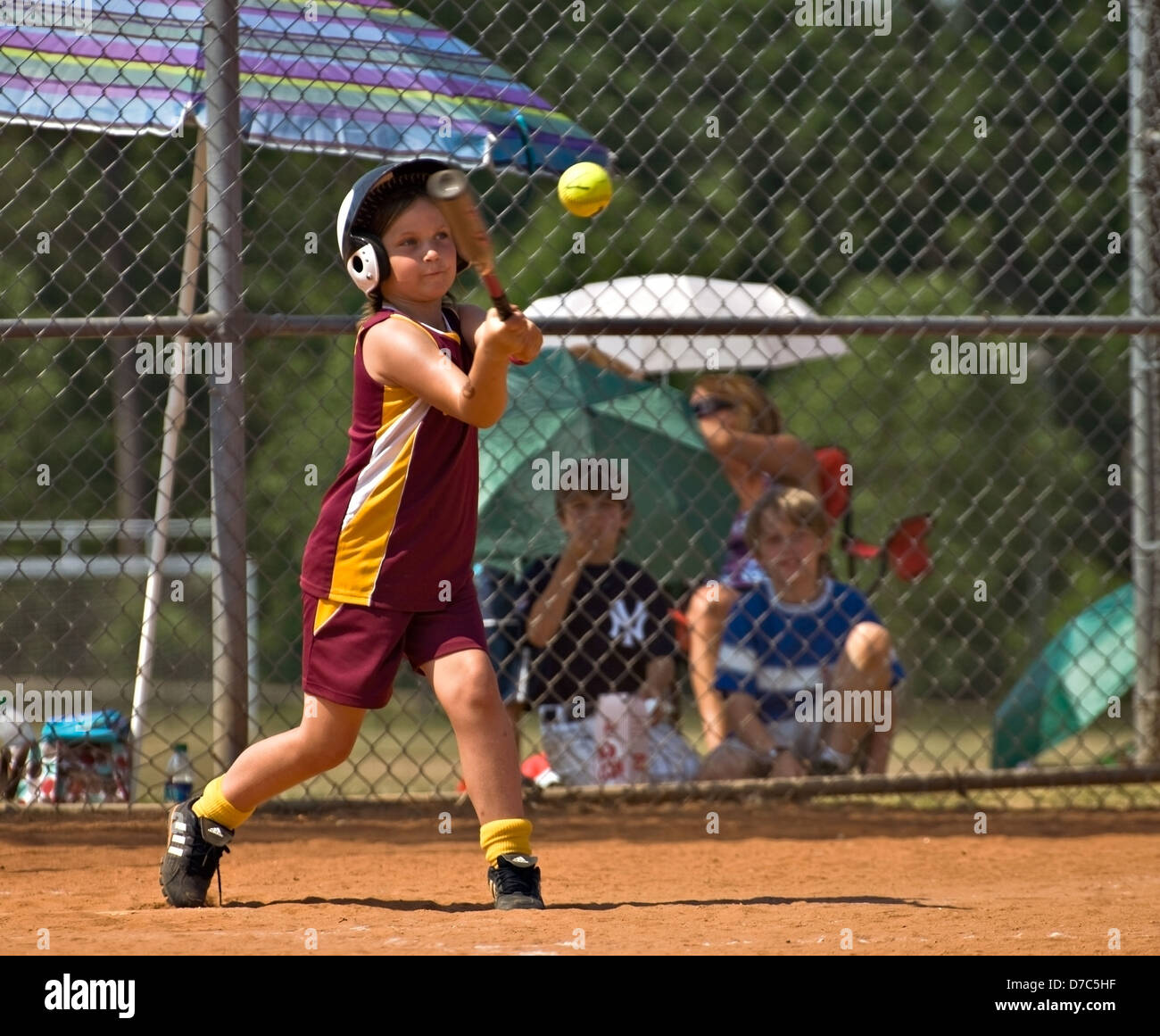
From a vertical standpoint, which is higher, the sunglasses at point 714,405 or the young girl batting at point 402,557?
the sunglasses at point 714,405

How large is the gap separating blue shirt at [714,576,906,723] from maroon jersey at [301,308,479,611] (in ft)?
7.21

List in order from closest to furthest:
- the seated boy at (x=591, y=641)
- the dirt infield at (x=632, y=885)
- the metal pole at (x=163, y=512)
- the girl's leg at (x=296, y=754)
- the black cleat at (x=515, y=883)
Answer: the dirt infield at (x=632, y=885) < the black cleat at (x=515, y=883) < the girl's leg at (x=296, y=754) < the metal pole at (x=163, y=512) < the seated boy at (x=591, y=641)

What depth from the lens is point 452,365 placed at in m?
3.12

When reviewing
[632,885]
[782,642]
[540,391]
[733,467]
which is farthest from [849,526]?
[632,885]

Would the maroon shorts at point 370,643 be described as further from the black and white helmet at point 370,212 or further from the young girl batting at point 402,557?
the black and white helmet at point 370,212

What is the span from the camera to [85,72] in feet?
15.3

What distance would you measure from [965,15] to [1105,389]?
2.81 m

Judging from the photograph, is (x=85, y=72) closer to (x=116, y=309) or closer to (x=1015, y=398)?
(x=116, y=309)

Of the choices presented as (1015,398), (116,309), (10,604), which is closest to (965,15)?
(1015,398)

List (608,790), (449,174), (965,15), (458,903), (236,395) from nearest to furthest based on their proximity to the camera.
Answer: (449,174) → (458,903) → (236,395) → (608,790) → (965,15)

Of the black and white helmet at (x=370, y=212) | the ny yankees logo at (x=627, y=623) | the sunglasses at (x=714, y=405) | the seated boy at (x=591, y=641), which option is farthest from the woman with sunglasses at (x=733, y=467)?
the black and white helmet at (x=370, y=212)

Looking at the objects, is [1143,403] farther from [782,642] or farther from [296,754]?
[296,754]

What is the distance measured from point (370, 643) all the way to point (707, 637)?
238 cm

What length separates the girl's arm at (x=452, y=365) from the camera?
2.98 metres
